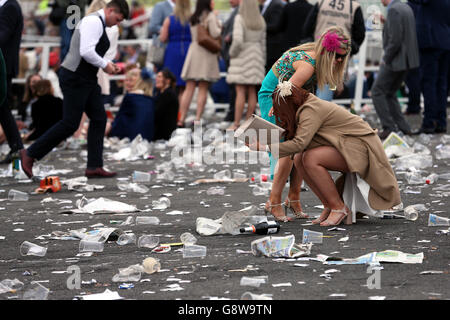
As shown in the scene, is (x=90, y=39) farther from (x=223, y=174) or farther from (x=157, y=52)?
(x=157, y=52)

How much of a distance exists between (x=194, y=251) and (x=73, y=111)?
3892mm

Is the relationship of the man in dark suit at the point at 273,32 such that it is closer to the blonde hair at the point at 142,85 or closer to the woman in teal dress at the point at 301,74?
the blonde hair at the point at 142,85

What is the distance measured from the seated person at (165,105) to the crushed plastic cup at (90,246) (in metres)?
7.02

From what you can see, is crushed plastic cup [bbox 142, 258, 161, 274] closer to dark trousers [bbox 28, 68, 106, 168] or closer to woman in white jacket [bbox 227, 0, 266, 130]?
dark trousers [bbox 28, 68, 106, 168]

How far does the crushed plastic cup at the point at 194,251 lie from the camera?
522 centimetres

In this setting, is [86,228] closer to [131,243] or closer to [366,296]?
[131,243]

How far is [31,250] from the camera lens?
5441 mm

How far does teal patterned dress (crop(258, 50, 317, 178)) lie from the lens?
21.2 ft

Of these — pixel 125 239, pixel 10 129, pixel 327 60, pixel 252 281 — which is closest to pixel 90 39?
pixel 10 129

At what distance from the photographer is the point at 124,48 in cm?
2088

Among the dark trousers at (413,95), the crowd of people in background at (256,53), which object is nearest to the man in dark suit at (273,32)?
the crowd of people in background at (256,53)
